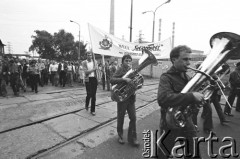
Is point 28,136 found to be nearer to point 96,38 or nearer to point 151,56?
point 151,56

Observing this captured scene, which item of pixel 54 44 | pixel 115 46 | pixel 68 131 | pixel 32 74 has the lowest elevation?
pixel 68 131

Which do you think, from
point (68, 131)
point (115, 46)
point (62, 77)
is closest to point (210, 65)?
point (68, 131)

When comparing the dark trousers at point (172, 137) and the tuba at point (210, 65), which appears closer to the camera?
the tuba at point (210, 65)

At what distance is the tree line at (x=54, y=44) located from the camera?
4028 centimetres

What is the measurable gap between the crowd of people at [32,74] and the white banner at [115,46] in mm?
1123

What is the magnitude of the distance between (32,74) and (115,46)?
16.9ft

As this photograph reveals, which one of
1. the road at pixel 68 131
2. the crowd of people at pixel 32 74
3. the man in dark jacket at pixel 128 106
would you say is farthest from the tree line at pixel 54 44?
the man in dark jacket at pixel 128 106

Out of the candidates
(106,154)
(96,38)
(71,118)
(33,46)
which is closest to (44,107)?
(71,118)

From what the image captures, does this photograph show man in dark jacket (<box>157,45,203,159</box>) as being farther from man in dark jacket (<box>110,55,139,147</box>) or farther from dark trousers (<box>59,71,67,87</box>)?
dark trousers (<box>59,71,67,87</box>)

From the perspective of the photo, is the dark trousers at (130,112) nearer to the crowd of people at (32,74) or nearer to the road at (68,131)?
the road at (68,131)

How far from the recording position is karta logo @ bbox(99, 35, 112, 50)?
591cm

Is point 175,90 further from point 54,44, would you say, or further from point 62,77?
point 54,44

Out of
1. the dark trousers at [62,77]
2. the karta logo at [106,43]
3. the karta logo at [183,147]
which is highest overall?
the karta logo at [106,43]

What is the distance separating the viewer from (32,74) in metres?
8.48
